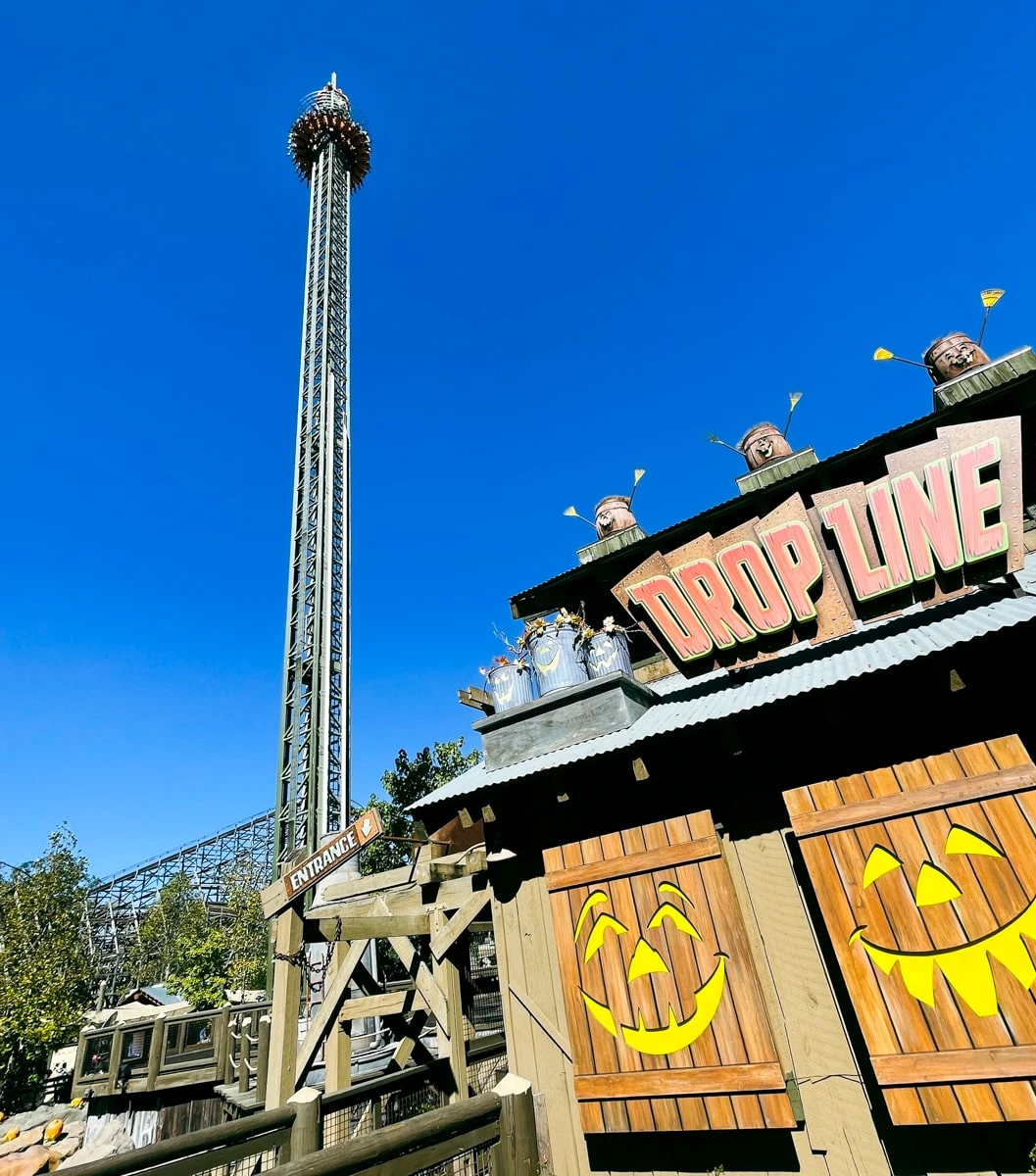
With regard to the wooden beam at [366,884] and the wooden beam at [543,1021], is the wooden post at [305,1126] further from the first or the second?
the wooden beam at [366,884]

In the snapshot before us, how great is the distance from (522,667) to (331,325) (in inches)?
1357

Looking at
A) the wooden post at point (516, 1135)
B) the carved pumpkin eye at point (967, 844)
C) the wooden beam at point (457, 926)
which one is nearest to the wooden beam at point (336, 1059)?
the wooden beam at point (457, 926)

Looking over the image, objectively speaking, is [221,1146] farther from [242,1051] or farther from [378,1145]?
[242,1051]

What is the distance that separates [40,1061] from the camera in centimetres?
2677

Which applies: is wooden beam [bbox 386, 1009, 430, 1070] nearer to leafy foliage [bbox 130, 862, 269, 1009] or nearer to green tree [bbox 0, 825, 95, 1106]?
leafy foliage [bbox 130, 862, 269, 1009]

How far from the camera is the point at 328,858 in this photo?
7.48m

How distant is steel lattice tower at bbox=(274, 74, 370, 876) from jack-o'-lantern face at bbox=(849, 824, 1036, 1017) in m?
24.1

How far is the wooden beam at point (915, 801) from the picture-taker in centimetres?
478

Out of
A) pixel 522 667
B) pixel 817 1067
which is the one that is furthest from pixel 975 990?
pixel 522 667

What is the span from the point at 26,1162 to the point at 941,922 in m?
27.5

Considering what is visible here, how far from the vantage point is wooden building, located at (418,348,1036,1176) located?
4578 millimetres

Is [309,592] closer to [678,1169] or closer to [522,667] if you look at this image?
[522,667]

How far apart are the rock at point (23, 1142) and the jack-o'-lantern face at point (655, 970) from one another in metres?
27.6

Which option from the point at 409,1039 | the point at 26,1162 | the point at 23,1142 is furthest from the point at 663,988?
the point at 23,1142
